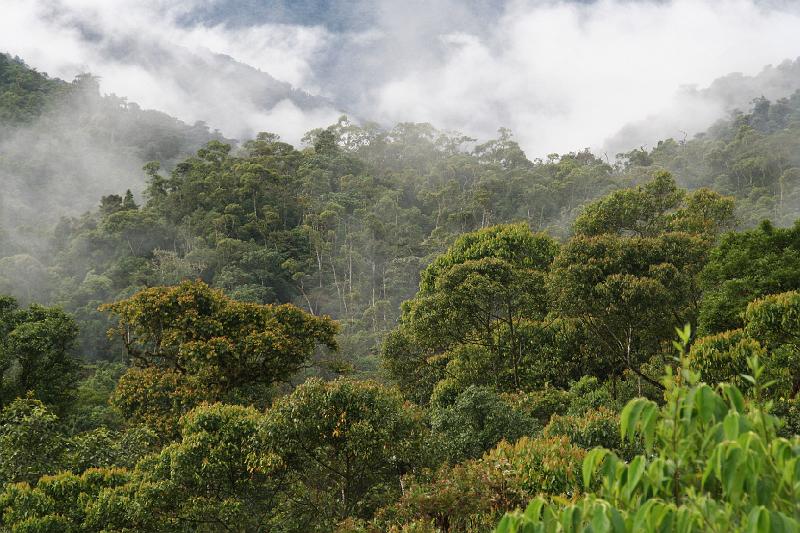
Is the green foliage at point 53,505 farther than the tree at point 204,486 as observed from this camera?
Yes

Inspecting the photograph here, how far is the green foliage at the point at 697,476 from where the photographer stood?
72.2 inches

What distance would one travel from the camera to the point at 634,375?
1322cm

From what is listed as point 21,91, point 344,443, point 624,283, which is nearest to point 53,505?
point 344,443

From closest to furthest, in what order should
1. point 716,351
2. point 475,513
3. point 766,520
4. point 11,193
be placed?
point 766,520 < point 475,513 < point 716,351 < point 11,193

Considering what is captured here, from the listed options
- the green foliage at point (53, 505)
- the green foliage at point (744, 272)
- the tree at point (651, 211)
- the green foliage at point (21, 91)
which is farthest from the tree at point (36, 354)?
the green foliage at point (21, 91)

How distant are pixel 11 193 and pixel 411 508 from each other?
56.8m

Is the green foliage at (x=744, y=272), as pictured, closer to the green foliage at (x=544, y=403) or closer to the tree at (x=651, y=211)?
the green foliage at (x=544, y=403)

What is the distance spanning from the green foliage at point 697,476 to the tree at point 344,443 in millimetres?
6271

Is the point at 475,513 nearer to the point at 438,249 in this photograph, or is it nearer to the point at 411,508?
the point at 411,508

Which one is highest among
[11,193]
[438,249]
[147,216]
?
[11,193]

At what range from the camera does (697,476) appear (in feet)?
7.22

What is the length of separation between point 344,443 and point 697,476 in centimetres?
663

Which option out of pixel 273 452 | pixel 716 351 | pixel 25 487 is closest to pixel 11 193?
pixel 25 487

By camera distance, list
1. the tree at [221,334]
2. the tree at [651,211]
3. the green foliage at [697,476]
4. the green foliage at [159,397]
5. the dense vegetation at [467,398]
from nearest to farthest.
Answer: the green foliage at [697,476] → the dense vegetation at [467,398] → the green foliage at [159,397] → the tree at [221,334] → the tree at [651,211]
